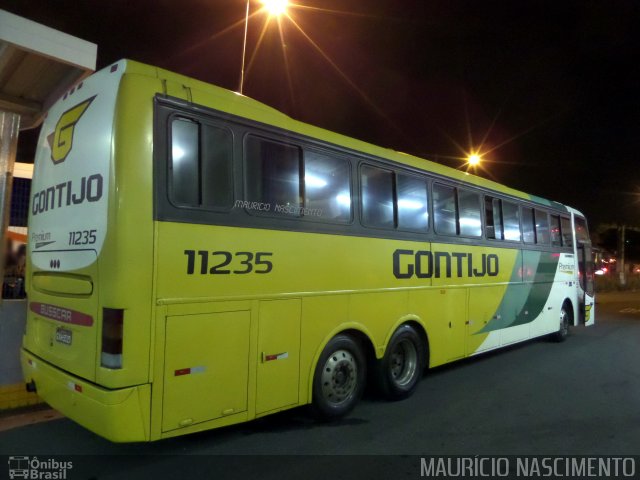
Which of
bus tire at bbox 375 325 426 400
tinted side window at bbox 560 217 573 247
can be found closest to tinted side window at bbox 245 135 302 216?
bus tire at bbox 375 325 426 400

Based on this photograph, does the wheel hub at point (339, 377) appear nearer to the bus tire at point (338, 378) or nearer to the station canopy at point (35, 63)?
the bus tire at point (338, 378)

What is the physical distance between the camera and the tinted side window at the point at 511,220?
334 inches

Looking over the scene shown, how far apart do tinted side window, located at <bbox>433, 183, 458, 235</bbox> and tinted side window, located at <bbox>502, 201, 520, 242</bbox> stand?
1834 millimetres

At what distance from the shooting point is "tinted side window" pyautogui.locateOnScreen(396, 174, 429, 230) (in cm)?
616

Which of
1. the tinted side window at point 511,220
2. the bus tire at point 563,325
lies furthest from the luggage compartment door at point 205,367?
the bus tire at point 563,325

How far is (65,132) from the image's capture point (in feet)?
14.4

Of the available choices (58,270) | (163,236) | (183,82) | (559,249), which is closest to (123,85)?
(183,82)

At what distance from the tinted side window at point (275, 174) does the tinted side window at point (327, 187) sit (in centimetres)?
14

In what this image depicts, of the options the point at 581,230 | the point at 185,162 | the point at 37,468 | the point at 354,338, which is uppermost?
the point at 581,230

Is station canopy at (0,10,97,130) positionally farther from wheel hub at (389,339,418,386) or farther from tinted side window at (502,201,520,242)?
tinted side window at (502,201,520,242)

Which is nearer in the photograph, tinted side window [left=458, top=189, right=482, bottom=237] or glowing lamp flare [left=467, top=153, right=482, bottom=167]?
tinted side window [left=458, top=189, right=482, bottom=237]

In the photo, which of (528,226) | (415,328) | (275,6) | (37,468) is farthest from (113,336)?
(528,226)

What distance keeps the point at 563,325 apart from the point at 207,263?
9818 mm

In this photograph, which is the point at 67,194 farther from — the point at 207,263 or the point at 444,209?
the point at 444,209
